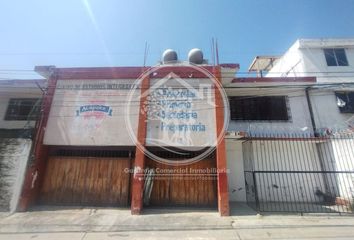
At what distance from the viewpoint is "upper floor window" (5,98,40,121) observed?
11.2 meters

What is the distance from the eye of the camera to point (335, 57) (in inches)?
507

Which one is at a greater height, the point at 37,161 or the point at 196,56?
the point at 196,56

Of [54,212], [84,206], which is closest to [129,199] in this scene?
[84,206]

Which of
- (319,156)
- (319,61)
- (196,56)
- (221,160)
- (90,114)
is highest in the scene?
(319,61)

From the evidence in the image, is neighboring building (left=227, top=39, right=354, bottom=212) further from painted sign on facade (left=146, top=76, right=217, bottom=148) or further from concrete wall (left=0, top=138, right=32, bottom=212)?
concrete wall (left=0, top=138, right=32, bottom=212)

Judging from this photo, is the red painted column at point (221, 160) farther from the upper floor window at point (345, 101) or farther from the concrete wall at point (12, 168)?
the concrete wall at point (12, 168)

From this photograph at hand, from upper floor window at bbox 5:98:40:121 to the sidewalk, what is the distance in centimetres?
570

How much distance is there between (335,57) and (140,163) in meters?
13.4

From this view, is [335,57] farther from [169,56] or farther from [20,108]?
[20,108]

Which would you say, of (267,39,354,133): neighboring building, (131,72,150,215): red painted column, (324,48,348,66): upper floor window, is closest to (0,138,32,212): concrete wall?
(131,72,150,215): red painted column

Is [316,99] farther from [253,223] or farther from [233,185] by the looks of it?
[253,223]

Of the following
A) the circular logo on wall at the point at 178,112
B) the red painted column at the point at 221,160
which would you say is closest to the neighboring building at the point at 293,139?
the red painted column at the point at 221,160

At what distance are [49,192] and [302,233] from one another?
9274 millimetres

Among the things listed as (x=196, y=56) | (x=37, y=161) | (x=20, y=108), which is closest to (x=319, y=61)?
(x=196, y=56)
